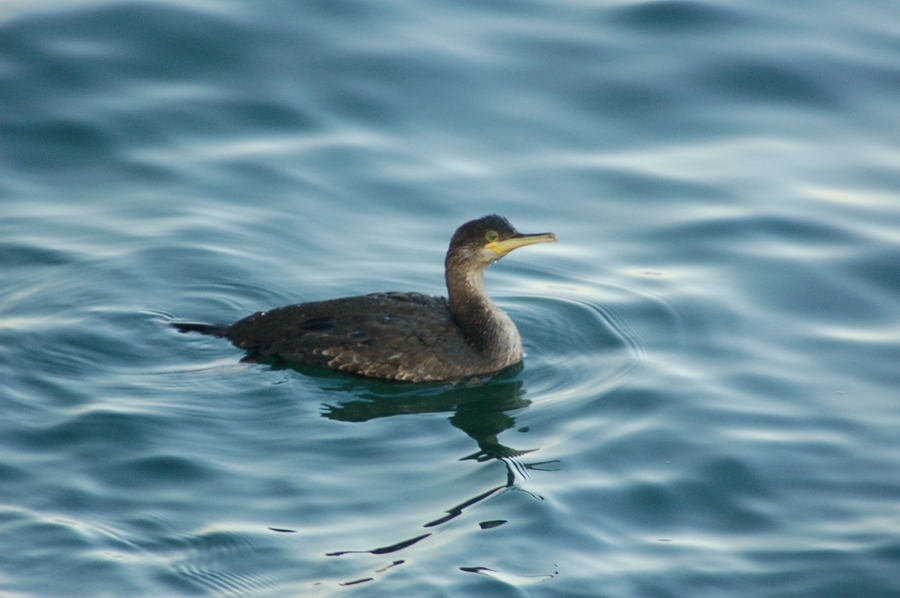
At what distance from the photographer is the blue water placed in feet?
26.8

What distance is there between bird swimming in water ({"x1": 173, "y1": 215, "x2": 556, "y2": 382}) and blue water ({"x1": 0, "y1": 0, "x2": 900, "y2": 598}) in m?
0.17

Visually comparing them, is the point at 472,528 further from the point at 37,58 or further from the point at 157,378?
the point at 37,58


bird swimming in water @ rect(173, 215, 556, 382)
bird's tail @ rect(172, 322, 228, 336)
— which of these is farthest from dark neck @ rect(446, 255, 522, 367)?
bird's tail @ rect(172, 322, 228, 336)

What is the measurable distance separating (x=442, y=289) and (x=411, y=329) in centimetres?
147

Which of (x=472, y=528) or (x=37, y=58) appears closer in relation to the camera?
(x=472, y=528)

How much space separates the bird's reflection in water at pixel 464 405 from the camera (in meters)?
9.39

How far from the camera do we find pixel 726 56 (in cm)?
1540

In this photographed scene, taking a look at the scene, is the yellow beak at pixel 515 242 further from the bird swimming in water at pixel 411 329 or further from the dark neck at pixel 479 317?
the dark neck at pixel 479 317

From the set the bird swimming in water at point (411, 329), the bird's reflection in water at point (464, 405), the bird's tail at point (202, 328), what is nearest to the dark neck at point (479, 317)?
the bird swimming in water at point (411, 329)

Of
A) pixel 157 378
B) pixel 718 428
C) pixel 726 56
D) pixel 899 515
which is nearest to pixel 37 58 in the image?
pixel 157 378

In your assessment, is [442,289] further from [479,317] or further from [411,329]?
[411,329]

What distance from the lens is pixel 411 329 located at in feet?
34.0

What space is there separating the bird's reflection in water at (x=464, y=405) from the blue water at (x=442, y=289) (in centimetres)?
Answer: 3

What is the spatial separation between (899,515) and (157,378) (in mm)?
5201
